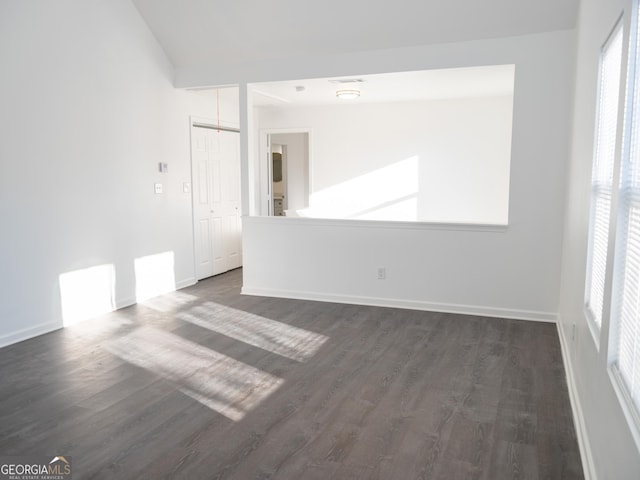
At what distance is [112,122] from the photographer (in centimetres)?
515

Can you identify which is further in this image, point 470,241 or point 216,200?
point 216,200

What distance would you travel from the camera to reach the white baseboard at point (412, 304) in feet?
15.8

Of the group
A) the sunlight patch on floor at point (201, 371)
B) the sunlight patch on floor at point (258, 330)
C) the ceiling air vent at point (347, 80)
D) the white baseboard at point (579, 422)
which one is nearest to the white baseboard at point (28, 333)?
the sunlight patch on floor at point (201, 371)

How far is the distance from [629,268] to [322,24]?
13.2ft

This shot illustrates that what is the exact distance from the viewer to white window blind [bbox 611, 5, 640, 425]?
1.65 meters

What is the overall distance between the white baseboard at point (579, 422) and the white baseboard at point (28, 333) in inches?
166

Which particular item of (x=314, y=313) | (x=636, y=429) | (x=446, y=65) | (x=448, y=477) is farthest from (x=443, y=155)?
(x=636, y=429)

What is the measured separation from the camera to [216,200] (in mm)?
7043

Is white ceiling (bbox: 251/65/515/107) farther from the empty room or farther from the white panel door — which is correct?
the white panel door

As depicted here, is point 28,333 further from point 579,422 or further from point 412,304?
point 579,422

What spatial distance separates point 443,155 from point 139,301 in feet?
14.9

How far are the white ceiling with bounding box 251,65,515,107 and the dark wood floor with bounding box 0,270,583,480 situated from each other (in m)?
2.52

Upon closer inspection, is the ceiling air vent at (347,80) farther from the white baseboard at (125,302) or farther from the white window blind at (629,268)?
the white window blind at (629,268)

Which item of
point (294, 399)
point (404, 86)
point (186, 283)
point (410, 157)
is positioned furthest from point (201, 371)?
point (410, 157)
